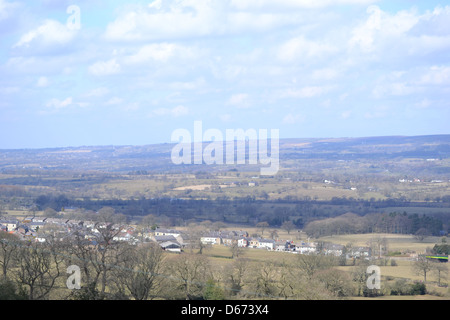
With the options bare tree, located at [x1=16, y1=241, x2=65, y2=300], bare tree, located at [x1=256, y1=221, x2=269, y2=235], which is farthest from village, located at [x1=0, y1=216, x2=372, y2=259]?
bare tree, located at [x1=16, y1=241, x2=65, y2=300]

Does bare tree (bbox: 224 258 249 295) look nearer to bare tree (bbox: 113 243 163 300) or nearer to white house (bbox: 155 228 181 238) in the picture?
bare tree (bbox: 113 243 163 300)

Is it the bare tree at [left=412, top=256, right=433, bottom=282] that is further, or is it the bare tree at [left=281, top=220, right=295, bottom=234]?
the bare tree at [left=281, top=220, right=295, bottom=234]

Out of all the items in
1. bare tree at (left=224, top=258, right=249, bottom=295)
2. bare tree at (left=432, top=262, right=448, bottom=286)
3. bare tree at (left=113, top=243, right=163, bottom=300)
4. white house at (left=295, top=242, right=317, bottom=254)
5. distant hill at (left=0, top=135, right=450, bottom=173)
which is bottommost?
white house at (left=295, top=242, right=317, bottom=254)

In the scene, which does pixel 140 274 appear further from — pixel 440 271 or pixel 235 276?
pixel 440 271

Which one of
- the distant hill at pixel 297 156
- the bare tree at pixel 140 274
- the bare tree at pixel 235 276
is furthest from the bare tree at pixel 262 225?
the distant hill at pixel 297 156

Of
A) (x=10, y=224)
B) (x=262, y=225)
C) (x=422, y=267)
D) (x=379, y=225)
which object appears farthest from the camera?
(x=262, y=225)

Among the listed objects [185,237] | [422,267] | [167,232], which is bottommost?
[167,232]

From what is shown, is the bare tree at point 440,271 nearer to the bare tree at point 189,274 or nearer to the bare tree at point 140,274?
the bare tree at point 189,274

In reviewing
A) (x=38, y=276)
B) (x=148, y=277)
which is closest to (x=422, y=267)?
(x=148, y=277)

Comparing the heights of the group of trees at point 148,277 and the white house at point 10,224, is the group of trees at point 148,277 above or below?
above

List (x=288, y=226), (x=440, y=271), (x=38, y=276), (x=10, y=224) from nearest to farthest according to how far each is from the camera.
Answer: (x=38, y=276), (x=440, y=271), (x=10, y=224), (x=288, y=226)
